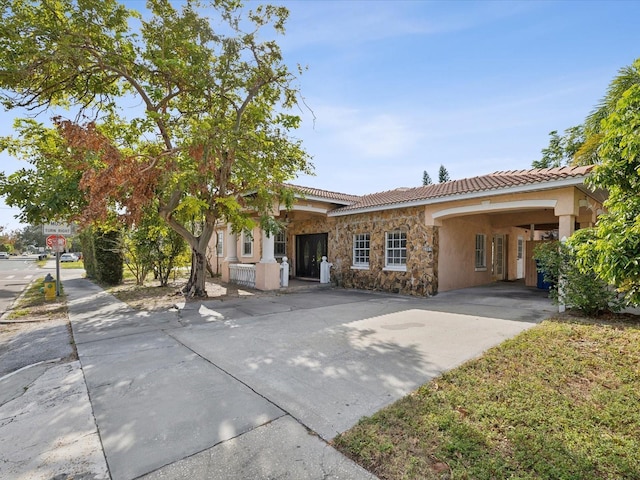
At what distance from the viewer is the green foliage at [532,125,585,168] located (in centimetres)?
2364

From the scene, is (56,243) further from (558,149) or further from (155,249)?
(558,149)

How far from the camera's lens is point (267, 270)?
12.8m

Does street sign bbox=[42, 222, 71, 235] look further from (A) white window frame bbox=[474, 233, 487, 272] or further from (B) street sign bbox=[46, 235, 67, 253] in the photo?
(A) white window frame bbox=[474, 233, 487, 272]

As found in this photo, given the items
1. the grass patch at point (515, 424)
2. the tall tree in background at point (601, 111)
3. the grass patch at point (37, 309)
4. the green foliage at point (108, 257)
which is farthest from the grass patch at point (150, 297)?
the tall tree in background at point (601, 111)

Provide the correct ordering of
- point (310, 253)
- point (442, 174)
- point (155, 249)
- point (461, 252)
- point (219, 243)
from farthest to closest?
point (442, 174) < point (219, 243) < point (310, 253) < point (155, 249) < point (461, 252)

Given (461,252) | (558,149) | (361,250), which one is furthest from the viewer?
(558,149)

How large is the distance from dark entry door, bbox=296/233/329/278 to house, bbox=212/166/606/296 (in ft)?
0.17

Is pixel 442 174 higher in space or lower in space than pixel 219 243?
higher

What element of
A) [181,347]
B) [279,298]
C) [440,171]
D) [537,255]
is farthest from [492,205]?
[440,171]

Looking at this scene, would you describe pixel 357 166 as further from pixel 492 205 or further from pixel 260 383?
pixel 260 383

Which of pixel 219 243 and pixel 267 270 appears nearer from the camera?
pixel 267 270

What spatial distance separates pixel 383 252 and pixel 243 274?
6.37 meters

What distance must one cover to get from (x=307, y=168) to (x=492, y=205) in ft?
20.6

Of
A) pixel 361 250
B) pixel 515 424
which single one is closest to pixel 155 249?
pixel 361 250
